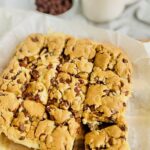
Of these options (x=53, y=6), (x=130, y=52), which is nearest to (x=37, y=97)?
(x=130, y=52)

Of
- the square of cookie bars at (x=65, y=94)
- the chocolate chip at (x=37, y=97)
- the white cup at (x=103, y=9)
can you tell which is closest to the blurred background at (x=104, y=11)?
the white cup at (x=103, y=9)

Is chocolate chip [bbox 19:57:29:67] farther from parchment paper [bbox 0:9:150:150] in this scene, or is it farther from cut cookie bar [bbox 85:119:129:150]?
cut cookie bar [bbox 85:119:129:150]

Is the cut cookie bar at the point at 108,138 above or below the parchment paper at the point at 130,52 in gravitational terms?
below

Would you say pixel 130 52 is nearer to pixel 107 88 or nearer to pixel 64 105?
pixel 107 88

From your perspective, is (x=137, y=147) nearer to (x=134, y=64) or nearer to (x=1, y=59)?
(x=134, y=64)

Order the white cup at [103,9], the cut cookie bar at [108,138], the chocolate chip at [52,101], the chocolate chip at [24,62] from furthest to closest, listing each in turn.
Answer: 1. the white cup at [103,9]
2. the chocolate chip at [24,62]
3. the chocolate chip at [52,101]
4. the cut cookie bar at [108,138]

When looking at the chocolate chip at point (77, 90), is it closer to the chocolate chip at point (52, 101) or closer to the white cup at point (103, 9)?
the chocolate chip at point (52, 101)

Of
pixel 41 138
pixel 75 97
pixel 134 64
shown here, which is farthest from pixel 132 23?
pixel 41 138
